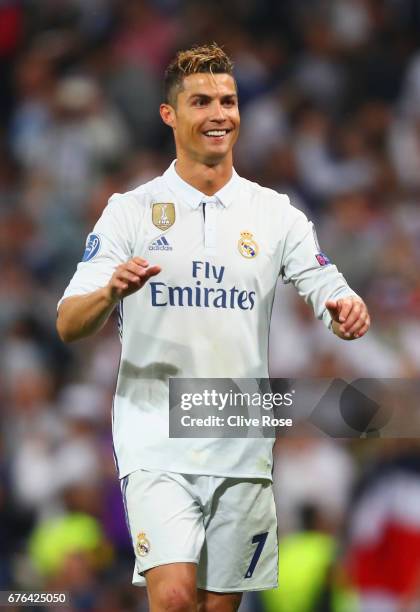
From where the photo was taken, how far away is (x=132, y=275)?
3109 millimetres

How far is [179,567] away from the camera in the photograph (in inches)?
134

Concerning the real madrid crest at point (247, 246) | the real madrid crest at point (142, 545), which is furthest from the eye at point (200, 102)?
the real madrid crest at point (142, 545)

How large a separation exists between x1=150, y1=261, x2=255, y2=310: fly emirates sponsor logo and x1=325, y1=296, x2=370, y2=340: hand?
1.19ft

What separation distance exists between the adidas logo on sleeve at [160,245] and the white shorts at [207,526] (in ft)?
2.14

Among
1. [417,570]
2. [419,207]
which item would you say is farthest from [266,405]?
[419,207]

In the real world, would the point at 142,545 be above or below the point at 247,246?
below

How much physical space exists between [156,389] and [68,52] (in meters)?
4.70

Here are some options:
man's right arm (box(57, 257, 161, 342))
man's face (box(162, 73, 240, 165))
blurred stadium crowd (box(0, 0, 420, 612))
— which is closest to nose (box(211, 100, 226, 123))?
man's face (box(162, 73, 240, 165))

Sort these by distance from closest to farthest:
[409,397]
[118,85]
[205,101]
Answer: [205,101]
[409,397]
[118,85]

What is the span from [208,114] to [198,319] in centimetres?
61

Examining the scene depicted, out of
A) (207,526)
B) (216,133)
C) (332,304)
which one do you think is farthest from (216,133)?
(207,526)

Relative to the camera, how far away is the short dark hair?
3680 millimetres

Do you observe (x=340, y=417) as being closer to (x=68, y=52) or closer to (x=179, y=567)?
(x=179, y=567)

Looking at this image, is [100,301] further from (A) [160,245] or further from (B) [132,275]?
(A) [160,245]
